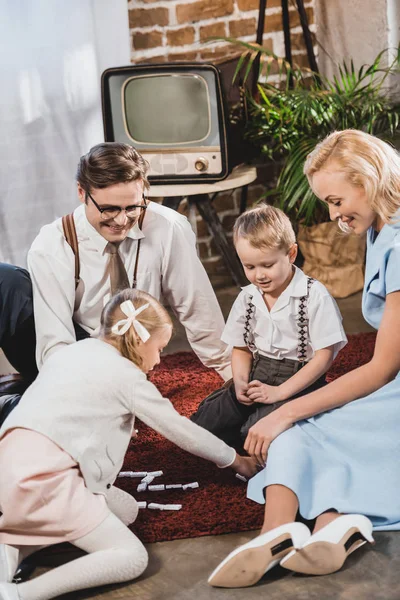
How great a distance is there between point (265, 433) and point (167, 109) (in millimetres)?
1567

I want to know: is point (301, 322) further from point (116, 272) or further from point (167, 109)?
point (167, 109)

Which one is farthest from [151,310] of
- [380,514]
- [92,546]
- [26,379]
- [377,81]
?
[377,81]

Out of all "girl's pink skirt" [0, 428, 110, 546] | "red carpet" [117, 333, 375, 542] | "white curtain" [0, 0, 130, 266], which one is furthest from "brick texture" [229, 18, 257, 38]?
"girl's pink skirt" [0, 428, 110, 546]

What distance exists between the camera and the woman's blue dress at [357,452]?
1.81 meters

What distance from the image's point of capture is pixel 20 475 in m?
1.70

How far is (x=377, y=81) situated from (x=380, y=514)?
2319 millimetres

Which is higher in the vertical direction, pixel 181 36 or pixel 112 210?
pixel 181 36

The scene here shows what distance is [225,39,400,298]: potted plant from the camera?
3.28 m

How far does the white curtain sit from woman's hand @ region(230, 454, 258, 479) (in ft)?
5.27

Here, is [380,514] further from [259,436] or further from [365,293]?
[365,293]

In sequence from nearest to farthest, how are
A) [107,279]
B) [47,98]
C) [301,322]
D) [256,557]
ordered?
[256,557] < [301,322] < [107,279] < [47,98]

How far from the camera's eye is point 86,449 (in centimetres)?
178

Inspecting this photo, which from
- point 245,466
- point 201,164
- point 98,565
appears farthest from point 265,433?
point 201,164

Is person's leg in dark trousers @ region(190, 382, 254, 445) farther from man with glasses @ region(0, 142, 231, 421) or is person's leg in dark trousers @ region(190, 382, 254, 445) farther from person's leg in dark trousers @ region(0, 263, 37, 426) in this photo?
person's leg in dark trousers @ region(0, 263, 37, 426)
